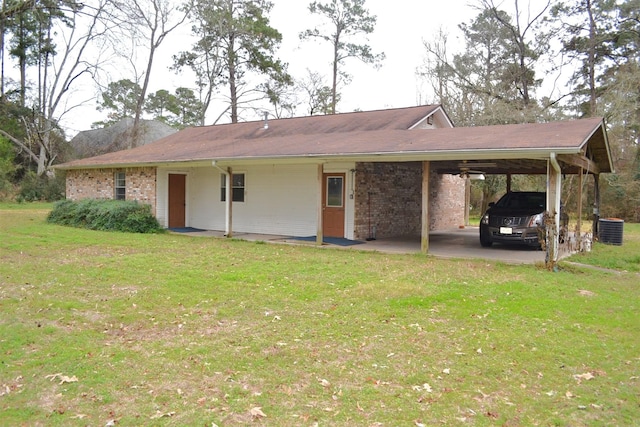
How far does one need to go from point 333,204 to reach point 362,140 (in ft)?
7.40

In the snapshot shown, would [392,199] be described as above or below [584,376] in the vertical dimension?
above

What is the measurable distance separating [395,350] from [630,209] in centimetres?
2436

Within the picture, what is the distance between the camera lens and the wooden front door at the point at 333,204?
1454 cm

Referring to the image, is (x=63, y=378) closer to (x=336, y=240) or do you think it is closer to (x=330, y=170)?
(x=336, y=240)

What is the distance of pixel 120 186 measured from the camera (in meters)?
18.6

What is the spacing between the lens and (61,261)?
9.70 m

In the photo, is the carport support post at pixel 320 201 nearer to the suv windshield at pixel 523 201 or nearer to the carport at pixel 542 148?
the carport at pixel 542 148

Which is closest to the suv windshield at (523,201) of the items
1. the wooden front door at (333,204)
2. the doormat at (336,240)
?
the doormat at (336,240)

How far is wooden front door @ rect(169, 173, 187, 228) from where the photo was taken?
1759cm

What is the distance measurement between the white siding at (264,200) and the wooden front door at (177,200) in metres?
0.19

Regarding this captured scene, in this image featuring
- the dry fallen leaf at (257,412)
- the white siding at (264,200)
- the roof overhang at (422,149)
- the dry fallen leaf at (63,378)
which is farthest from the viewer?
the white siding at (264,200)

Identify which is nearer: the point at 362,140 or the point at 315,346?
the point at 315,346

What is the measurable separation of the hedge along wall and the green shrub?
0.71m

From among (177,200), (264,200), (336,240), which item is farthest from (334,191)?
(177,200)
